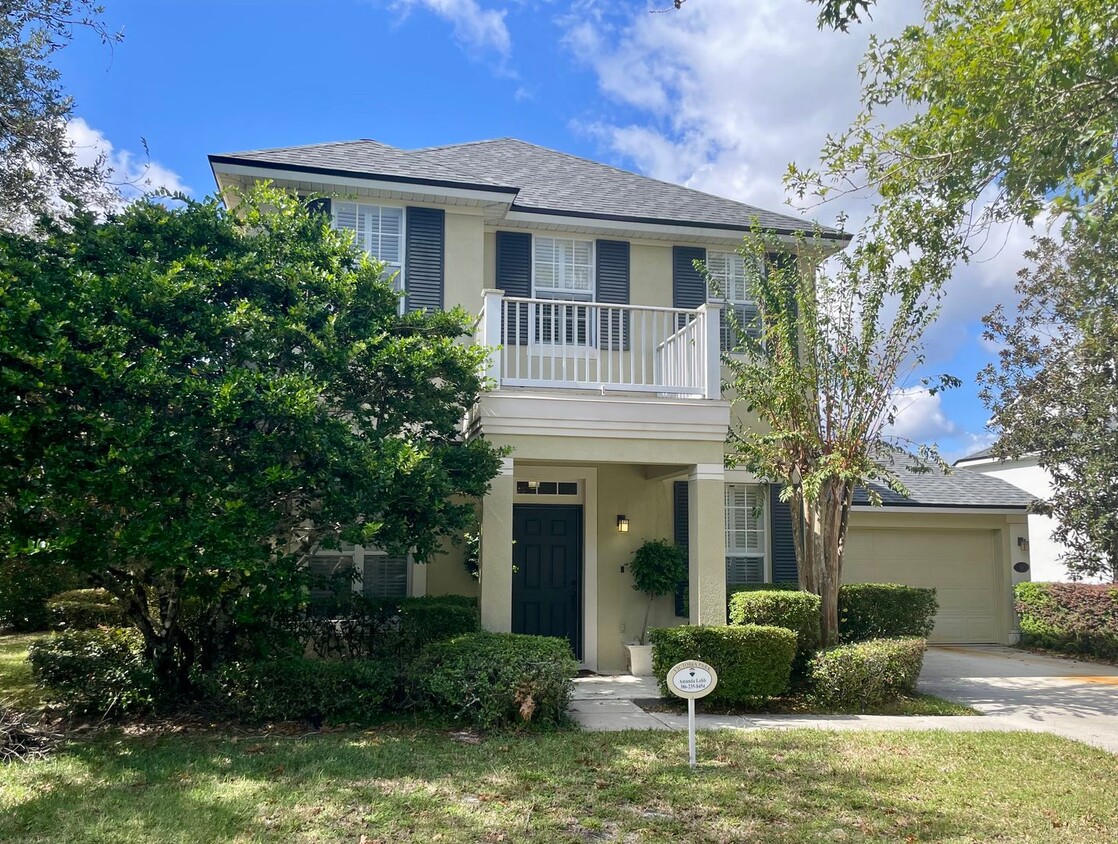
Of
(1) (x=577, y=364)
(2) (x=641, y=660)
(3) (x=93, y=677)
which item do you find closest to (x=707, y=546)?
(2) (x=641, y=660)

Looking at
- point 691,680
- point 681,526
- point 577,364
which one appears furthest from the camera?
point 681,526

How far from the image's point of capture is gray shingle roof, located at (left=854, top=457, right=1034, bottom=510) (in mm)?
14938

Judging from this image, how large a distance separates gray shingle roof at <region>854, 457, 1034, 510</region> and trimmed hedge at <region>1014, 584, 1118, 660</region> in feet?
5.42

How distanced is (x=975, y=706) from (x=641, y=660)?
12.8 feet

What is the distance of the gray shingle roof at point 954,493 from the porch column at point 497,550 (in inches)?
296

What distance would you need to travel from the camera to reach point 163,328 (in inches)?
285

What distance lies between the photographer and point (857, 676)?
8773 millimetres

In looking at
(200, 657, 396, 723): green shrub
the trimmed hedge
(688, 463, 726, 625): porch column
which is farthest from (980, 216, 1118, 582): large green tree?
(200, 657, 396, 723): green shrub

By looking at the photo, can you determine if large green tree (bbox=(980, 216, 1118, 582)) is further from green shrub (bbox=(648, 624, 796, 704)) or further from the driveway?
green shrub (bbox=(648, 624, 796, 704))

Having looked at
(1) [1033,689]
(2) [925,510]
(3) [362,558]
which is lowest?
(1) [1033,689]

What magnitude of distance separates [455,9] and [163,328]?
177 inches

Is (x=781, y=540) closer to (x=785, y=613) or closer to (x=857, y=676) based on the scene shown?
(x=785, y=613)

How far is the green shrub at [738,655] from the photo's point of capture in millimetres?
8562

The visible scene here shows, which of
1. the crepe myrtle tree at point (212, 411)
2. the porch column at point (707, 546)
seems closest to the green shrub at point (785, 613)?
the porch column at point (707, 546)
